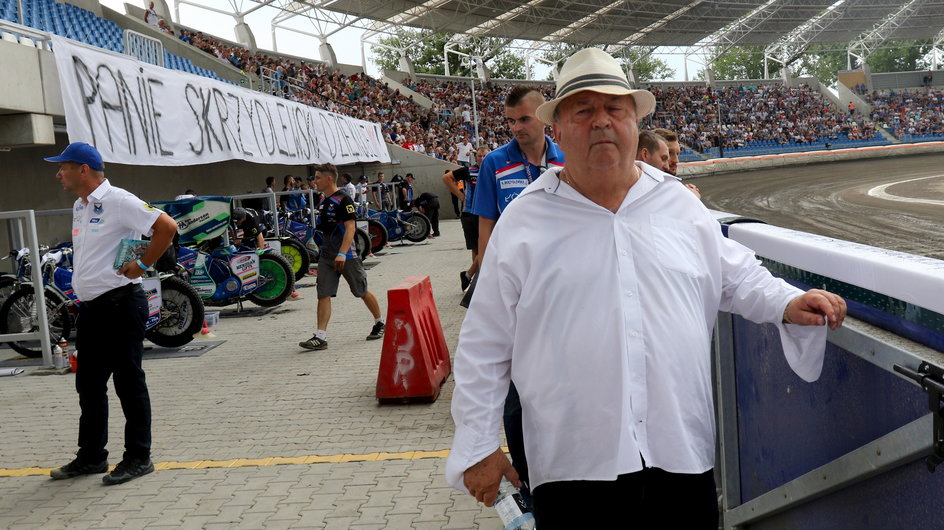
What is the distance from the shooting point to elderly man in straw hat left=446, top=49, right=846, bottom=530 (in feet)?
6.86

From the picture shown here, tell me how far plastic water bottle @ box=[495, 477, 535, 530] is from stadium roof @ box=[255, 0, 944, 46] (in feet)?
137

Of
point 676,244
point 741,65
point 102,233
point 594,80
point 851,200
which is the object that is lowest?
point 851,200

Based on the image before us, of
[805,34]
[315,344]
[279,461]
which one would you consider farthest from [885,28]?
[279,461]

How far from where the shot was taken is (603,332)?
2.10 m

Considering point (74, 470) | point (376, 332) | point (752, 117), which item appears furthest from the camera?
point (752, 117)

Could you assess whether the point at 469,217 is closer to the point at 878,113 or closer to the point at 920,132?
the point at 920,132

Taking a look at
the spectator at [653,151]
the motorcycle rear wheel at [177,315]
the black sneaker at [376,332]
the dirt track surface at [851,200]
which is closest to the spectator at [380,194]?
the dirt track surface at [851,200]

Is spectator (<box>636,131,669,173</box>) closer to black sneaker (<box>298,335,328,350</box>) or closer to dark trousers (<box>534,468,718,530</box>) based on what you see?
dark trousers (<box>534,468,718,530</box>)

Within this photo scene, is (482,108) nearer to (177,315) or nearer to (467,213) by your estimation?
(467,213)

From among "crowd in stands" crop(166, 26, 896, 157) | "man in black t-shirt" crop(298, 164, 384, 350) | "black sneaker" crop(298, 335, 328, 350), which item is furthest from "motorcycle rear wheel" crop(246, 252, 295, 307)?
"crowd in stands" crop(166, 26, 896, 157)

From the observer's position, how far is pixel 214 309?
11.5 meters

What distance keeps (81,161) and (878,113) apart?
67.9 m

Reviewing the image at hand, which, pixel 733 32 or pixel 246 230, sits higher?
pixel 733 32

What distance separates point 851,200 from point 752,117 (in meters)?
42.7
